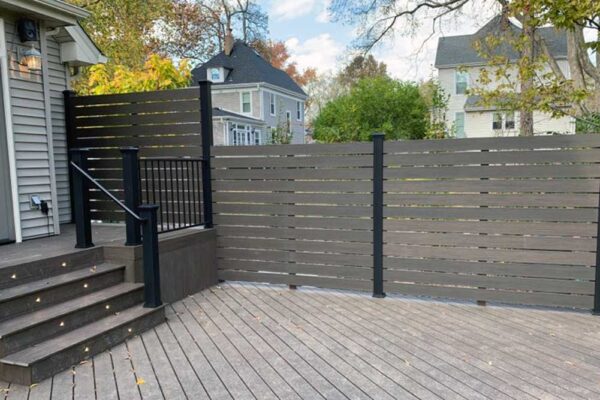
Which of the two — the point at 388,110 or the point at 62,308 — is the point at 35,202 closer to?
the point at 62,308

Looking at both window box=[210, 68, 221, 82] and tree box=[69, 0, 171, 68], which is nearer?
tree box=[69, 0, 171, 68]

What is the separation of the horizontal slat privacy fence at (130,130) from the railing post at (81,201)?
3.43 ft

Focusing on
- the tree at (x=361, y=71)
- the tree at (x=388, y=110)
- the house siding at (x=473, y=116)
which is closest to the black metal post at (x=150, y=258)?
the tree at (x=361, y=71)

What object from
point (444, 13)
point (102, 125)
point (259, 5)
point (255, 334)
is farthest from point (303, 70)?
point (255, 334)

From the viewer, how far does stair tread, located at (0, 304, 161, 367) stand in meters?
2.74

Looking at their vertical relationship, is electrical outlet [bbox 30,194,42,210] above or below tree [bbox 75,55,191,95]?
below

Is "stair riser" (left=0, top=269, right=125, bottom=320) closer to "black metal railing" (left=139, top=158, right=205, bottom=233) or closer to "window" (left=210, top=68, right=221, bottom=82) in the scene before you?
"black metal railing" (left=139, top=158, right=205, bottom=233)

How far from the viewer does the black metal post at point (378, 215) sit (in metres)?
4.36

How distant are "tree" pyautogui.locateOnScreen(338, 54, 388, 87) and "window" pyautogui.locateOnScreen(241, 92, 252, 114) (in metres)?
4.89

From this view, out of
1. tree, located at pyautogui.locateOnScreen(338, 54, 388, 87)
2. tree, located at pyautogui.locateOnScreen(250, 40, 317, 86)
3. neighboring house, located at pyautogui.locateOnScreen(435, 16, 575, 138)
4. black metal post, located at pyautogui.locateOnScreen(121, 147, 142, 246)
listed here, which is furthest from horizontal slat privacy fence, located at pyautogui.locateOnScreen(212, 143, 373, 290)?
tree, located at pyautogui.locateOnScreen(250, 40, 317, 86)

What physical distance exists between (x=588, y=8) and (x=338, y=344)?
364cm

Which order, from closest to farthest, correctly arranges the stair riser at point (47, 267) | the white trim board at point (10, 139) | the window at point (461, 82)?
the stair riser at point (47, 267) < the white trim board at point (10, 139) < the window at point (461, 82)

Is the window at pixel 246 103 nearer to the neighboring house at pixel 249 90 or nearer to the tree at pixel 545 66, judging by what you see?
the neighboring house at pixel 249 90

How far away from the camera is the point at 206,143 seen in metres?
4.98
